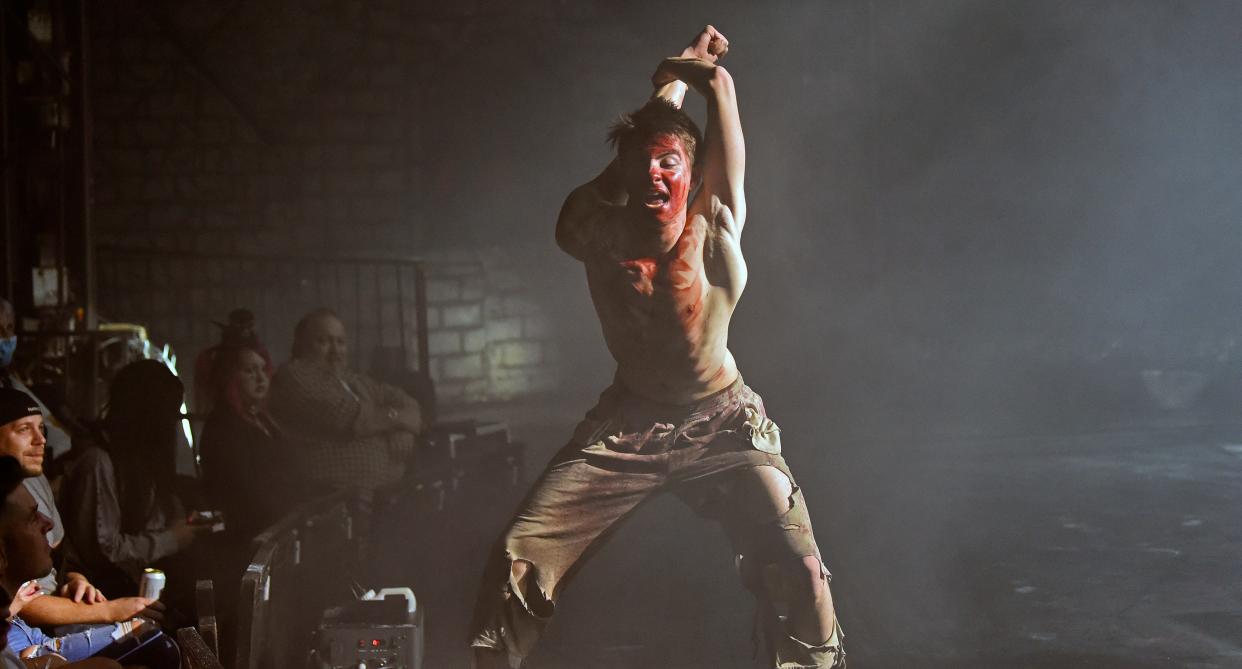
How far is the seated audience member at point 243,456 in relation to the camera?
15.1 feet

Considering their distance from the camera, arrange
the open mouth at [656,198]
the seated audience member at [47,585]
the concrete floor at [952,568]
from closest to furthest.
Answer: the seated audience member at [47,585] → the open mouth at [656,198] → the concrete floor at [952,568]

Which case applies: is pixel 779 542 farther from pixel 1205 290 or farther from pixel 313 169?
pixel 313 169

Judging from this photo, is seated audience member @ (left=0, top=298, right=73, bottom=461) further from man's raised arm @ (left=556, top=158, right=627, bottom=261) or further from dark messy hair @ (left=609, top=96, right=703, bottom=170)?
dark messy hair @ (left=609, top=96, right=703, bottom=170)

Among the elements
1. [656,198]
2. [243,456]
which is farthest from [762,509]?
[243,456]

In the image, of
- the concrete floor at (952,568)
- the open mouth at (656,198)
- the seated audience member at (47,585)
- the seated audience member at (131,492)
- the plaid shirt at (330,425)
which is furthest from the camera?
the plaid shirt at (330,425)

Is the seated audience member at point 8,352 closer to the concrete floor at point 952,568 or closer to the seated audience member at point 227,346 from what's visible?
the seated audience member at point 227,346

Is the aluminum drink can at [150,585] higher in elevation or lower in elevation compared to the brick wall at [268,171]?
lower

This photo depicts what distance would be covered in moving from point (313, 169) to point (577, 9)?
2.92 m

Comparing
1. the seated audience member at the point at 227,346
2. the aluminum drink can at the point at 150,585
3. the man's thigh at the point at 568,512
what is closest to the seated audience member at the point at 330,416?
the seated audience member at the point at 227,346

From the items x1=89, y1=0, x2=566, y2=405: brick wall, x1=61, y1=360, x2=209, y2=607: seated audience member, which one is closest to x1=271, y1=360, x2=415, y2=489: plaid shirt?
x1=61, y1=360, x2=209, y2=607: seated audience member

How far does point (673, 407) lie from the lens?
3539 millimetres

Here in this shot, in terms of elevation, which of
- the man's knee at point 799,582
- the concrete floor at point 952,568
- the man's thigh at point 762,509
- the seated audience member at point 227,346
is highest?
the seated audience member at point 227,346

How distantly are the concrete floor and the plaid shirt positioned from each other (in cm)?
33

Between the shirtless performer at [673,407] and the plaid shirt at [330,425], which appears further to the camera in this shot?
the plaid shirt at [330,425]
